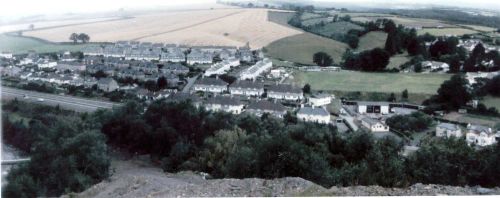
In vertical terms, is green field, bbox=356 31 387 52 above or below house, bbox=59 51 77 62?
above

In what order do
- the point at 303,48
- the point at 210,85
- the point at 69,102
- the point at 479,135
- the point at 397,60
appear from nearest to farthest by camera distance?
the point at 479,135 → the point at 210,85 → the point at 69,102 → the point at 303,48 → the point at 397,60

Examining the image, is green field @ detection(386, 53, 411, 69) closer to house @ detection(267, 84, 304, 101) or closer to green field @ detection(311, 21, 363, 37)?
green field @ detection(311, 21, 363, 37)

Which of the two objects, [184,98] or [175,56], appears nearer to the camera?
[184,98]

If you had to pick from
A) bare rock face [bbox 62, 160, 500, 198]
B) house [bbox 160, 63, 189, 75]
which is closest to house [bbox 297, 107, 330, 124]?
house [bbox 160, 63, 189, 75]

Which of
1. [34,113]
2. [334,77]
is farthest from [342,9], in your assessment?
[34,113]

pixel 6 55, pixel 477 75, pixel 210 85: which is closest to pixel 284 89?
pixel 210 85

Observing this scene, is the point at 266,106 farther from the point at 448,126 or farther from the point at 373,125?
the point at 448,126

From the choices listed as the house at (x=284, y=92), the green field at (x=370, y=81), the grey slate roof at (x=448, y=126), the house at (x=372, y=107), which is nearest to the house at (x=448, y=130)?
the grey slate roof at (x=448, y=126)
